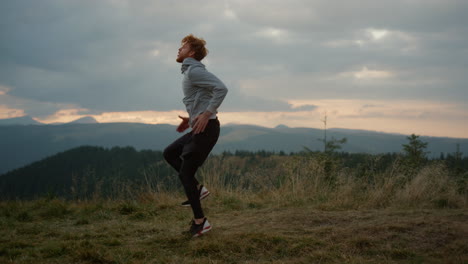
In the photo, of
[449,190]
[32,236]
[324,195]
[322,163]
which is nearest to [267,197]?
[324,195]

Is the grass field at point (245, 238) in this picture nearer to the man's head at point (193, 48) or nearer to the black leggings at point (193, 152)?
the black leggings at point (193, 152)

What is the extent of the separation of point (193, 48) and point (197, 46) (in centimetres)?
5

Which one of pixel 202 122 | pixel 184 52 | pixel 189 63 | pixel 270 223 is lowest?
pixel 270 223

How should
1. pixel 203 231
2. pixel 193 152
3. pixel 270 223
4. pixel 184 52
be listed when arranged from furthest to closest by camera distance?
1. pixel 270 223
2. pixel 184 52
3. pixel 203 231
4. pixel 193 152

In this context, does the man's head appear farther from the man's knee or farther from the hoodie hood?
the man's knee

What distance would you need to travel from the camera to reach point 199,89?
385cm

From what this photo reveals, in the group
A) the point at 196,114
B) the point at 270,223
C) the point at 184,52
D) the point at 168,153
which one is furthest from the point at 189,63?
the point at 270,223

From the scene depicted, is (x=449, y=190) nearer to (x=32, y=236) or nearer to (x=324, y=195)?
(x=324, y=195)

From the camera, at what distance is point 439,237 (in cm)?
350

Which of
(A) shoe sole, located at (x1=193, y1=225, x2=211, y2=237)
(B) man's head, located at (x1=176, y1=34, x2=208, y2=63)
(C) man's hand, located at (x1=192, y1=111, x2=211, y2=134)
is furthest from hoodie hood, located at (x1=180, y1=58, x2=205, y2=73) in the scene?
(A) shoe sole, located at (x1=193, y1=225, x2=211, y2=237)

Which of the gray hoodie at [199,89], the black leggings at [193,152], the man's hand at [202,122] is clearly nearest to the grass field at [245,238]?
the black leggings at [193,152]

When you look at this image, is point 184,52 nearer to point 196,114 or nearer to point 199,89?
point 199,89

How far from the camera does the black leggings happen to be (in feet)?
12.5

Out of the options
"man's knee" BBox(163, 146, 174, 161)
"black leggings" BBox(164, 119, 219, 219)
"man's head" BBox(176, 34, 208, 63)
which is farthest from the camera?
"man's knee" BBox(163, 146, 174, 161)
